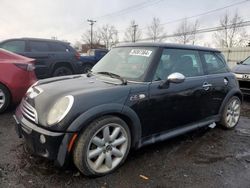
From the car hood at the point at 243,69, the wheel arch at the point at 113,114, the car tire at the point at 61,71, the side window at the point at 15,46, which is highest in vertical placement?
the side window at the point at 15,46

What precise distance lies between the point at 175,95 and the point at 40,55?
6.32m

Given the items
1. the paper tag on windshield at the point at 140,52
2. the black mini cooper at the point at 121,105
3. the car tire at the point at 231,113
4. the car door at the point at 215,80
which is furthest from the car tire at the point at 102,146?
the car tire at the point at 231,113

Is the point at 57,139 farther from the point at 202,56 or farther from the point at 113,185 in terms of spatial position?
the point at 202,56

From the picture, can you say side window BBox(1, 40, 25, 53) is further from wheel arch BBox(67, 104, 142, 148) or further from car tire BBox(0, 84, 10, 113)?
wheel arch BBox(67, 104, 142, 148)

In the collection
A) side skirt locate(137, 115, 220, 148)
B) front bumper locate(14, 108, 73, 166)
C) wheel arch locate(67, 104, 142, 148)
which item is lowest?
side skirt locate(137, 115, 220, 148)

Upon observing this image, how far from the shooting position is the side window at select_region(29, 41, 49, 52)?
8.36 meters

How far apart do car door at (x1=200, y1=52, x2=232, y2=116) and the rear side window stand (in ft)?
20.4

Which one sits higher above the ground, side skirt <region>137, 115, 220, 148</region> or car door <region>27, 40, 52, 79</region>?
car door <region>27, 40, 52, 79</region>

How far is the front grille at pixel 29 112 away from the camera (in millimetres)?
2780

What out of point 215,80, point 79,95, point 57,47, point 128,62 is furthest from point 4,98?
point 57,47

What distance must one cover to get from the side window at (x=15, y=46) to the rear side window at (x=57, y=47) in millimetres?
1052

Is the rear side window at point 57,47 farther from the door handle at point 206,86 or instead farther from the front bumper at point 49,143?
the front bumper at point 49,143

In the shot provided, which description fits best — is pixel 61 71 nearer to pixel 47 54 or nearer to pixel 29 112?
pixel 47 54

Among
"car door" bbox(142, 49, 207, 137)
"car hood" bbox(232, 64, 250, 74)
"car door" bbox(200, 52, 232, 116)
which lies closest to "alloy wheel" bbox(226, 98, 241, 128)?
"car door" bbox(200, 52, 232, 116)
